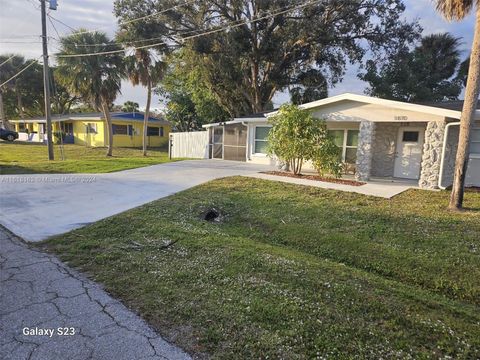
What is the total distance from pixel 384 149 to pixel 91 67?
1668cm

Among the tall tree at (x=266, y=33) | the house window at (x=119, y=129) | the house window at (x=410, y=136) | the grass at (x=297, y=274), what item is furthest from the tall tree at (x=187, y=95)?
the grass at (x=297, y=274)

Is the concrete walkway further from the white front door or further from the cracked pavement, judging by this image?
the cracked pavement

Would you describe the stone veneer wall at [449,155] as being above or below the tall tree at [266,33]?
below

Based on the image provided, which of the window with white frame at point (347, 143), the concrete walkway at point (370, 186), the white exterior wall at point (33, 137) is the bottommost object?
the concrete walkway at point (370, 186)

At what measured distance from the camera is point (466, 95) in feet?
23.4

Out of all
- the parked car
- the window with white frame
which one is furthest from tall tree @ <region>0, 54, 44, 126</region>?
the window with white frame

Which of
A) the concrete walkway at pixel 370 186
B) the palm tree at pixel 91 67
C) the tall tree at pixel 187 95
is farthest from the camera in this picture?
the tall tree at pixel 187 95

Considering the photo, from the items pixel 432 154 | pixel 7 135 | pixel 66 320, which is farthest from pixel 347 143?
pixel 7 135

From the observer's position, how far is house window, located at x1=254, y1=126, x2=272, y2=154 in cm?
1566

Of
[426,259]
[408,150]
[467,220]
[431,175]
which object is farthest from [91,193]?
[408,150]

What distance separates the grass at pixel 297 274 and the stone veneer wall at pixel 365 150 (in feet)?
11.2

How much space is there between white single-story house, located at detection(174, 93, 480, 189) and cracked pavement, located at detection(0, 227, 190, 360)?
32.1 feet

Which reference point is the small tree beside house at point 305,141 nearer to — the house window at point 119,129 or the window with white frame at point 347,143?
the window with white frame at point 347,143

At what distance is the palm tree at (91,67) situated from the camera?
18547mm
